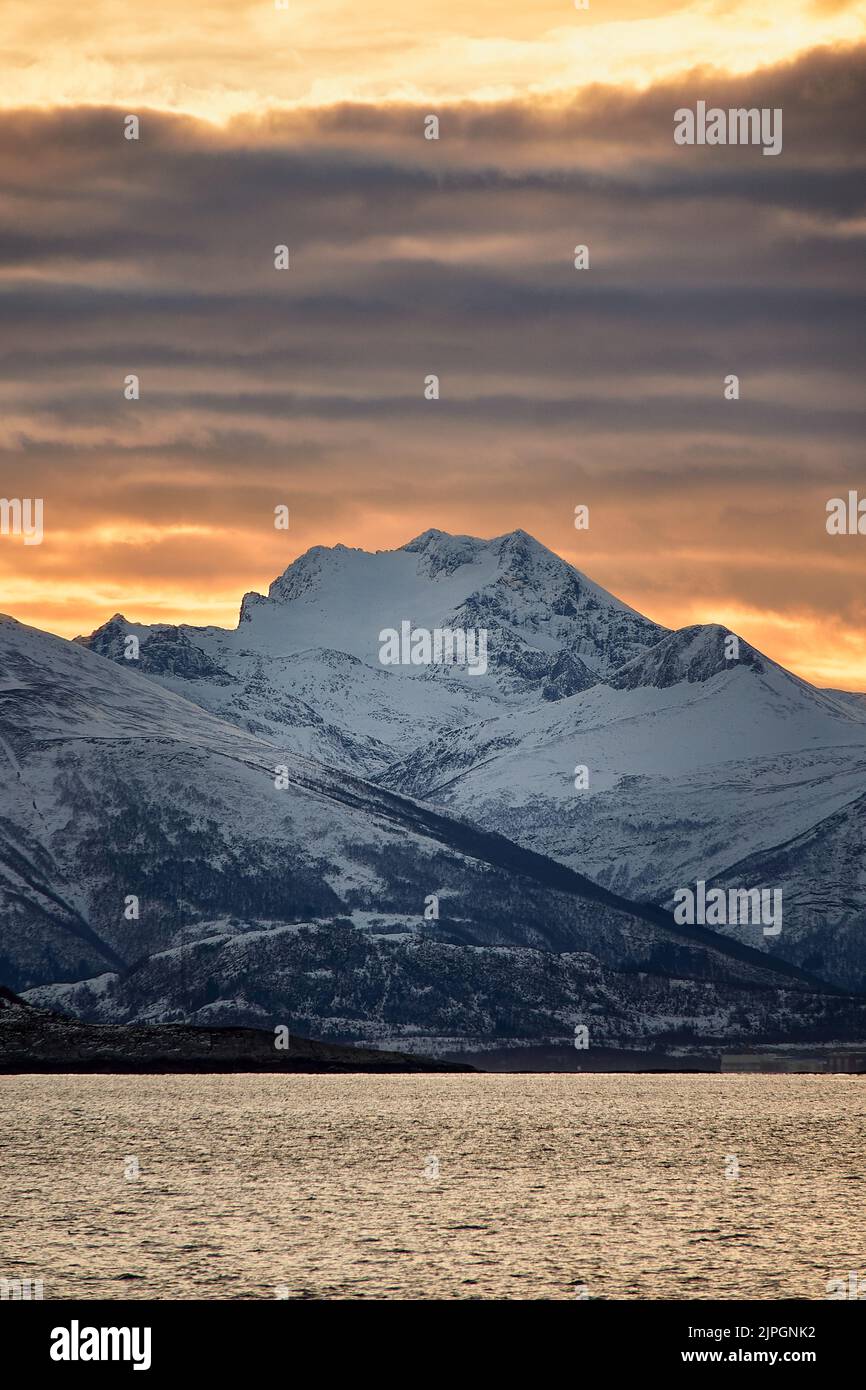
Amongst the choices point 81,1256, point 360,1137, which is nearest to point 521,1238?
point 81,1256

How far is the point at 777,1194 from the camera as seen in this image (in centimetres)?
9275

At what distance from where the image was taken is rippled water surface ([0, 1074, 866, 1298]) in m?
64.0

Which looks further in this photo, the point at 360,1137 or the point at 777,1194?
the point at 360,1137

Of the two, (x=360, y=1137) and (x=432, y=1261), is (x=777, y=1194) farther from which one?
(x=360, y=1137)

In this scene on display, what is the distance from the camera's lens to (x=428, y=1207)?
8694 centimetres

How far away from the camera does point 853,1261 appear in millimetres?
67938

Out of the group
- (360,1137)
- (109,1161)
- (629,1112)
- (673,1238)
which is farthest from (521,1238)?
(629,1112)

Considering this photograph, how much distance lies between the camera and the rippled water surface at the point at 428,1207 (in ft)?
210
